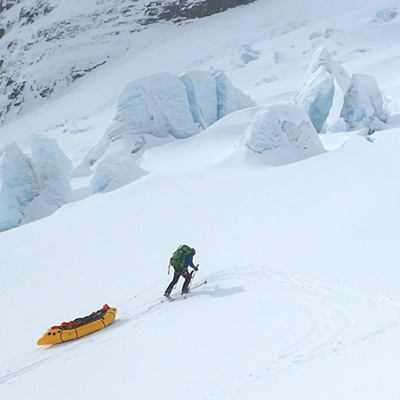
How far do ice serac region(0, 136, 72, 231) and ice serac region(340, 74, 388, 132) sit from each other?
44.2ft

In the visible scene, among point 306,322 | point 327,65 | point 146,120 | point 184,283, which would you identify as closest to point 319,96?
point 327,65

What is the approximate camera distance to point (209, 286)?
7320 millimetres

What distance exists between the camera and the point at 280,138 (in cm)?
1522

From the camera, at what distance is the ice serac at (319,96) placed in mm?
21062

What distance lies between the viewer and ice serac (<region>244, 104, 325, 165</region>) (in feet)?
49.6

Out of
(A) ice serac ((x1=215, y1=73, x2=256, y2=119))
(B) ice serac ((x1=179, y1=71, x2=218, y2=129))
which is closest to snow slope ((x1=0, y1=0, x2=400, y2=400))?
(B) ice serac ((x1=179, y1=71, x2=218, y2=129))

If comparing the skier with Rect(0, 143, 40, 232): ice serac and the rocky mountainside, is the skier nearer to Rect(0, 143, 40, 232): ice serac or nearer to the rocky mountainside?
Rect(0, 143, 40, 232): ice serac

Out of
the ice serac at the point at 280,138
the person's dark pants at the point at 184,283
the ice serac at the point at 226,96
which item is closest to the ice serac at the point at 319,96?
the ice serac at the point at 226,96

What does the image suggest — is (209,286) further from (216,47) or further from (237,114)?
(216,47)

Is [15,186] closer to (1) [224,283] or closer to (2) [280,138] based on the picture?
(2) [280,138]

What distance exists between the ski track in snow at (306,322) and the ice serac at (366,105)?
51.6 ft

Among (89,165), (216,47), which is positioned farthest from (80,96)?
(89,165)

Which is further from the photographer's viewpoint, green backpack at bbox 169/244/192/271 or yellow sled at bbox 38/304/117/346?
green backpack at bbox 169/244/192/271

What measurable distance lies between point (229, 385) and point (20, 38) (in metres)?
86.8
